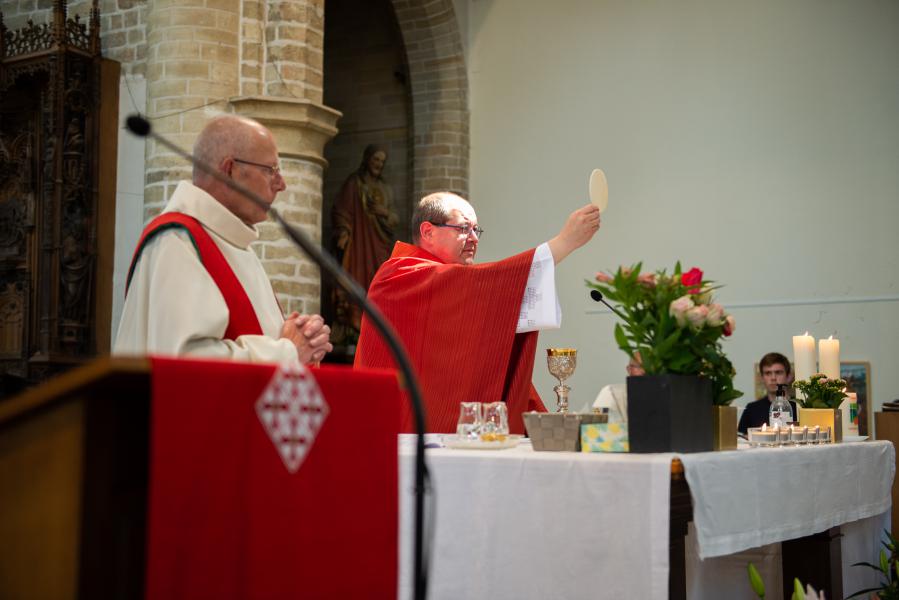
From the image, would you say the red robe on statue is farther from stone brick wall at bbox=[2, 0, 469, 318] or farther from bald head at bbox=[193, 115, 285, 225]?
stone brick wall at bbox=[2, 0, 469, 318]

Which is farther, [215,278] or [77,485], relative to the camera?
[215,278]

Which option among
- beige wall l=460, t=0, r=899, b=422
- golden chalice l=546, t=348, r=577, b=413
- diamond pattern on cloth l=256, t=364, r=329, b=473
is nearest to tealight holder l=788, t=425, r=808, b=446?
golden chalice l=546, t=348, r=577, b=413

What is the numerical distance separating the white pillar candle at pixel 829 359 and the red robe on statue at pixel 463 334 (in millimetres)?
1388

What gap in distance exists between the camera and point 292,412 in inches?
73.5

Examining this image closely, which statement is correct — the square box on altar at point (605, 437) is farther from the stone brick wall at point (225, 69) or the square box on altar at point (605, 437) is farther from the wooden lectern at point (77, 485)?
the stone brick wall at point (225, 69)

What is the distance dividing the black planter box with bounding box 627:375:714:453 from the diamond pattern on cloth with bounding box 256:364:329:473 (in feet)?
3.40

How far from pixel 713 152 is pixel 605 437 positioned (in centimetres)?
673

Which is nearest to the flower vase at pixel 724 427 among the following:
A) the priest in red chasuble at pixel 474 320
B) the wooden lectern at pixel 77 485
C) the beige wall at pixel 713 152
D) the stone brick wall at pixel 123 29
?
the priest in red chasuble at pixel 474 320

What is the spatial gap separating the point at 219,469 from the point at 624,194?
8.01m

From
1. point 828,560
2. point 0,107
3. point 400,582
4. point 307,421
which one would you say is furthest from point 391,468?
point 0,107

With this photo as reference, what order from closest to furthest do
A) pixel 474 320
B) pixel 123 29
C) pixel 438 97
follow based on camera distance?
pixel 474 320
pixel 123 29
pixel 438 97

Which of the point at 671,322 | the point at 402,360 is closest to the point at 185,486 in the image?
the point at 402,360

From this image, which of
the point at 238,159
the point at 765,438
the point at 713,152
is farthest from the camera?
the point at 713,152

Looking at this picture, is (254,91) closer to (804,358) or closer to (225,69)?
(225,69)
